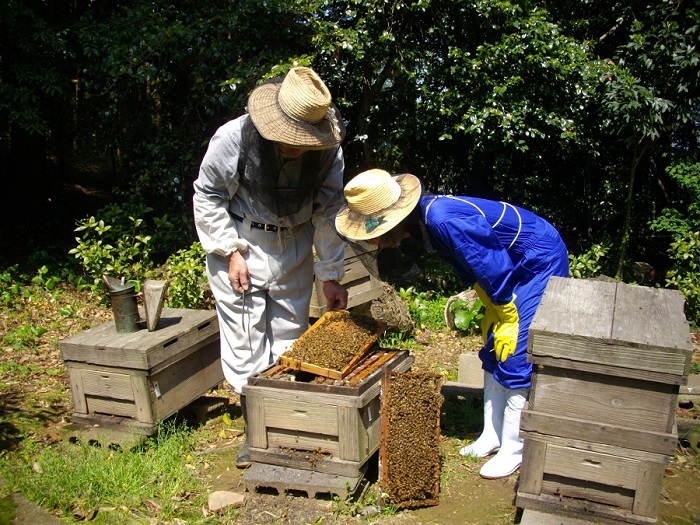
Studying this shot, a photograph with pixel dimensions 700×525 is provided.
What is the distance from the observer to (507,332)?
3.08 metres

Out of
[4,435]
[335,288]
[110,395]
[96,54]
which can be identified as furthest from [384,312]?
[96,54]

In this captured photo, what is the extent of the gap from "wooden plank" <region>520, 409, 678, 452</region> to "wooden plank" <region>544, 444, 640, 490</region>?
0.06 metres

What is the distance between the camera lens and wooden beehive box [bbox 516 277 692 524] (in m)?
2.29

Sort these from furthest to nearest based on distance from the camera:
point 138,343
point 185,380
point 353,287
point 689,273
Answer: point 689,273, point 353,287, point 185,380, point 138,343

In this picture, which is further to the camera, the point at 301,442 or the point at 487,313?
the point at 487,313

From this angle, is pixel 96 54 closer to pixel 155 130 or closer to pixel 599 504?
pixel 155 130

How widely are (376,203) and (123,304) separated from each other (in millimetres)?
1722

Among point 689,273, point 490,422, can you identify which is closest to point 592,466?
point 490,422

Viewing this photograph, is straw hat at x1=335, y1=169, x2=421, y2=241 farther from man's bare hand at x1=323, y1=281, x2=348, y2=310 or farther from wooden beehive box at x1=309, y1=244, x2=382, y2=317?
wooden beehive box at x1=309, y1=244, x2=382, y2=317

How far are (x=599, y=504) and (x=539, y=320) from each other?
2.54ft

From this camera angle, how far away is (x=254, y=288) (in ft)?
11.1

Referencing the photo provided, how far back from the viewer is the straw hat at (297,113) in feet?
9.78

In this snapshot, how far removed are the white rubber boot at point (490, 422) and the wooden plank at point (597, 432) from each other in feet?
2.86

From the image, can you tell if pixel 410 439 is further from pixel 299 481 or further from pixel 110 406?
pixel 110 406
